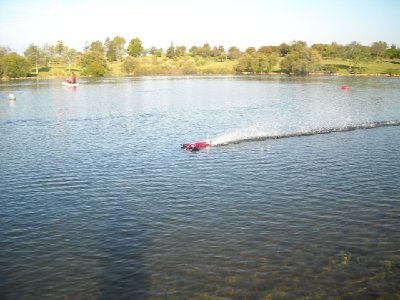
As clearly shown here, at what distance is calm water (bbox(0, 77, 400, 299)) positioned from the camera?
17531 mm

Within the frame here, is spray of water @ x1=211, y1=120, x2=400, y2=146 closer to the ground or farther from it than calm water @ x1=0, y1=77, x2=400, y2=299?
farther from it

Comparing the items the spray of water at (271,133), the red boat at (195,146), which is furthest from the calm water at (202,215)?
the red boat at (195,146)

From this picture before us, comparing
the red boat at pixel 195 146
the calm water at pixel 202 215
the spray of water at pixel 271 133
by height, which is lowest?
the calm water at pixel 202 215

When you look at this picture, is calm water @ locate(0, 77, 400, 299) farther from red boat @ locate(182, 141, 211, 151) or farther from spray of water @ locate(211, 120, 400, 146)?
red boat @ locate(182, 141, 211, 151)

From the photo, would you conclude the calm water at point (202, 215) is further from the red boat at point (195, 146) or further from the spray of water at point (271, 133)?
the red boat at point (195, 146)

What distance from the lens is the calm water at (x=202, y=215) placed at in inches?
690

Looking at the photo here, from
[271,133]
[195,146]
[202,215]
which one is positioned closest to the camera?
[202,215]

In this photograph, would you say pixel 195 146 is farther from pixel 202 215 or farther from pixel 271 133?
pixel 202 215

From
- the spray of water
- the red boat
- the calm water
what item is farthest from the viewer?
the spray of water

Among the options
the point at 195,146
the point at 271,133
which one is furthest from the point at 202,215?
the point at 271,133

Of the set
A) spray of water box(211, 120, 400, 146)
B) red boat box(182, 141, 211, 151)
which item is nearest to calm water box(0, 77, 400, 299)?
spray of water box(211, 120, 400, 146)

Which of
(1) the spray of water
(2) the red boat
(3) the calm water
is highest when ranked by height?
(1) the spray of water

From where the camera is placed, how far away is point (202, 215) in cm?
2488

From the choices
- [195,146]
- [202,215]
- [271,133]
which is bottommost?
[202,215]
